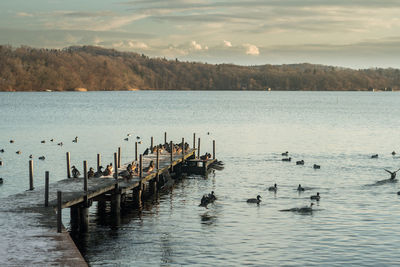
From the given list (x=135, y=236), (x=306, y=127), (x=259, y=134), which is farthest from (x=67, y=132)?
(x=135, y=236)

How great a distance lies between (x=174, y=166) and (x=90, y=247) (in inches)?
1051

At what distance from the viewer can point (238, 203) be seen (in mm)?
41031

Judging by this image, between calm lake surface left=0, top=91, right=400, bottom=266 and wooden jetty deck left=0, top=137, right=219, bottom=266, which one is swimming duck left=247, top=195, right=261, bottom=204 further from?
wooden jetty deck left=0, top=137, right=219, bottom=266

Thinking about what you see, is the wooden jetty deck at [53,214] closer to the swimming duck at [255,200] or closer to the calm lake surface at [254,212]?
the calm lake surface at [254,212]

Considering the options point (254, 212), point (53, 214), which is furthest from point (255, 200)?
point (53, 214)

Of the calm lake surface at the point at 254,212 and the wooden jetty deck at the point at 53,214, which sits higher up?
the wooden jetty deck at the point at 53,214

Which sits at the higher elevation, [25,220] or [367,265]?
[25,220]

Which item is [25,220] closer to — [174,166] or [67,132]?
[174,166]

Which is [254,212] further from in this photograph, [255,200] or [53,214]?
[53,214]

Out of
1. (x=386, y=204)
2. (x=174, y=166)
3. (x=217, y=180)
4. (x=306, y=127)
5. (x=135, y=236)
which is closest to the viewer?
(x=135, y=236)

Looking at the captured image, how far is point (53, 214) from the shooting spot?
1077 inches

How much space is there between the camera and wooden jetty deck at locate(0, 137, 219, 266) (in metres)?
20.8

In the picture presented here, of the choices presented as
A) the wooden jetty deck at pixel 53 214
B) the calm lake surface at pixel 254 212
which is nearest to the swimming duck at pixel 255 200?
the calm lake surface at pixel 254 212

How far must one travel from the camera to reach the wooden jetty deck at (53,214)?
819 inches
